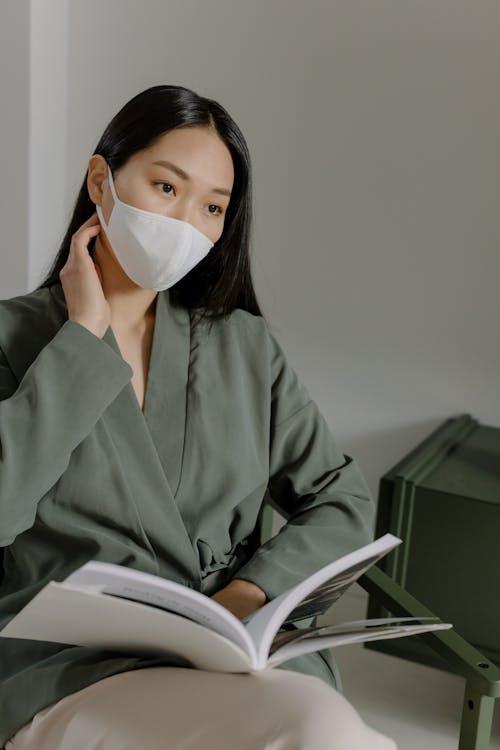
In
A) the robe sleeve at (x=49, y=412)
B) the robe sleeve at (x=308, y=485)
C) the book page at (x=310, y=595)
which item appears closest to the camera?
the book page at (x=310, y=595)

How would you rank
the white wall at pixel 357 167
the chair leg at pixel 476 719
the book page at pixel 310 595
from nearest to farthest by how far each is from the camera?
the book page at pixel 310 595 → the chair leg at pixel 476 719 → the white wall at pixel 357 167

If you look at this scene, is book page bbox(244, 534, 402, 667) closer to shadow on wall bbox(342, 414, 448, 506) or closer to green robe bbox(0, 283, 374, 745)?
green robe bbox(0, 283, 374, 745)

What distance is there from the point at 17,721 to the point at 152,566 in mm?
273

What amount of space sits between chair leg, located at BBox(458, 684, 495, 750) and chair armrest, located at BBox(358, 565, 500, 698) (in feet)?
0.04

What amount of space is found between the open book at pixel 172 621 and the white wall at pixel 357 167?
1177 mm

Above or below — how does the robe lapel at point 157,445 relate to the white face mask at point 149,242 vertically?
below

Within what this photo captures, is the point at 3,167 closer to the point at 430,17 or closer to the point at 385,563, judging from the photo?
the point at 430,17

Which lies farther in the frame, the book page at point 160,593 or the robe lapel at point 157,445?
the robe lapel at point 157,445

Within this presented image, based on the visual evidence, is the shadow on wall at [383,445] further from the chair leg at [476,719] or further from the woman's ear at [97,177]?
the woman's ear at [97,177]

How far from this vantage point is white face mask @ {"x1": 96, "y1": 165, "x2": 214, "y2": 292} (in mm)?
1435

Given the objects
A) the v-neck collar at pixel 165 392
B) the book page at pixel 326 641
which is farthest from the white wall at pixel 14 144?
the book page at pixel 326 641

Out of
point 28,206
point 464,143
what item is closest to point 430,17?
point 464,143

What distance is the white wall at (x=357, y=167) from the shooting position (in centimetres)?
228

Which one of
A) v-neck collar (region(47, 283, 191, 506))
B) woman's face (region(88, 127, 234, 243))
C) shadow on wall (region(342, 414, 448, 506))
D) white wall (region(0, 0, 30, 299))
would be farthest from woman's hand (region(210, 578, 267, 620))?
white wall (region(0, 0, 30, 299))
